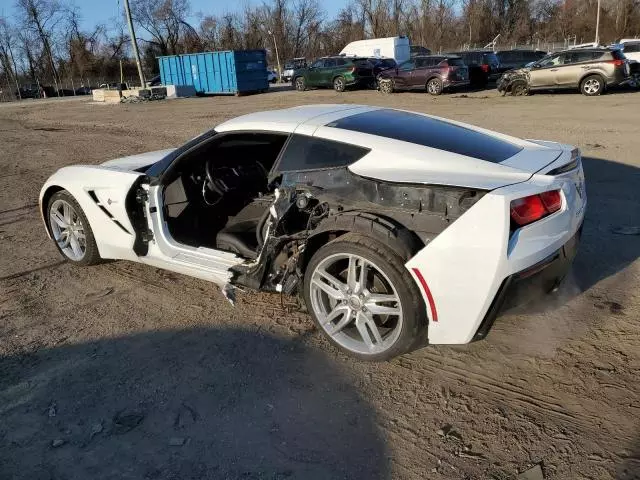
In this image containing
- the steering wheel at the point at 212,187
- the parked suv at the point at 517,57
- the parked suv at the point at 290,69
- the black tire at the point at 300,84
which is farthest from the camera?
the parked suv at the point at 290,69

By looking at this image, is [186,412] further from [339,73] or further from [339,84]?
[339,73]

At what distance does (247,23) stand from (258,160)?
6870cm

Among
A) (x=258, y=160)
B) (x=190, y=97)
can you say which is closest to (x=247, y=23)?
(x=190, y=97)

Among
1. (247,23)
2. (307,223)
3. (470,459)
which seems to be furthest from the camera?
(247,23)

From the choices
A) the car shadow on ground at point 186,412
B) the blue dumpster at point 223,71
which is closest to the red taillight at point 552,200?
the car shadow on ground at point 186,412

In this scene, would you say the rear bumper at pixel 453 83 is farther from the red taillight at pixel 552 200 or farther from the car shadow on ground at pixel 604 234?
the red taillight at pixel 552 200

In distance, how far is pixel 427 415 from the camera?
2740 mm

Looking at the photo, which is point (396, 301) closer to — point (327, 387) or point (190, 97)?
point (327, 387)

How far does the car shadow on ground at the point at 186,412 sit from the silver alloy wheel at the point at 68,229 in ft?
4.87

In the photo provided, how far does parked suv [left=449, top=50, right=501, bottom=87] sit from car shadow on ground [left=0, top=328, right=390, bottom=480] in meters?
21.9

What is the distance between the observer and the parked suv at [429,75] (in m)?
21.1

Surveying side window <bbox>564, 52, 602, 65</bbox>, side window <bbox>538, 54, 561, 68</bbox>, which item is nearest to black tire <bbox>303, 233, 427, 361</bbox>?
side window <bbox>564, 52, 602, 65</bbox>

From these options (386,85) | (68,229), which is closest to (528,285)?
(68,229)

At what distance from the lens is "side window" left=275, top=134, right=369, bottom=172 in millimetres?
3250
